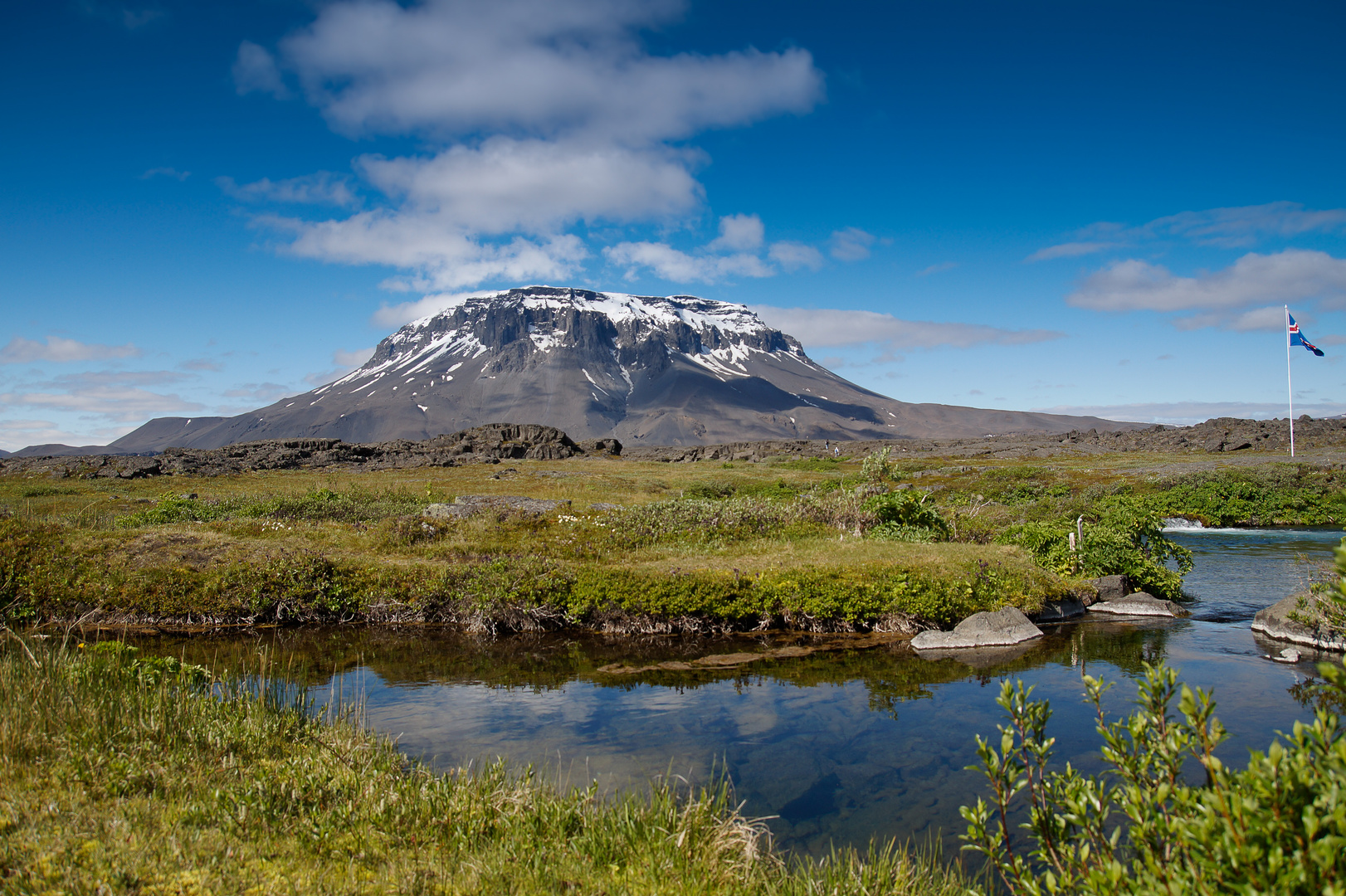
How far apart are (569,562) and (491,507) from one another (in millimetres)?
8937

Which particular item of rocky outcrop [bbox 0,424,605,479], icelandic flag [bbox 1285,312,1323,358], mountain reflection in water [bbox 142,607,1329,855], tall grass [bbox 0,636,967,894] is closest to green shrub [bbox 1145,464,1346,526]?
icelandic flag [bbox 1285,312,1323,358]

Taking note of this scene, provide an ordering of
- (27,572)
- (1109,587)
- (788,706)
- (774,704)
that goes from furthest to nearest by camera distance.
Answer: (1109,587), (27,572), (774,704), (788,706)

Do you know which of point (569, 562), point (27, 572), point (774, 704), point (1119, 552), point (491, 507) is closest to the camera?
point (774, 704)

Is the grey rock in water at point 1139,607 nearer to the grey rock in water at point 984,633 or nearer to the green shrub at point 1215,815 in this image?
the grey rock in water at point 984,633

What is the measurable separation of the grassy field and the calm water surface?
994mm

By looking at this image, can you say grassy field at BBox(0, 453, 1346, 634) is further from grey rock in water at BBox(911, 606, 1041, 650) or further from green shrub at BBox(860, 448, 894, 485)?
grey rock in water at BBox(911, 606, 1041, 650)

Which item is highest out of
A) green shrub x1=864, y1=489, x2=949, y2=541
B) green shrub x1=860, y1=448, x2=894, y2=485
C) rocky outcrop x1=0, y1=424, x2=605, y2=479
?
rocky outcrop x1=0, y1=424, x2=605, y2=479

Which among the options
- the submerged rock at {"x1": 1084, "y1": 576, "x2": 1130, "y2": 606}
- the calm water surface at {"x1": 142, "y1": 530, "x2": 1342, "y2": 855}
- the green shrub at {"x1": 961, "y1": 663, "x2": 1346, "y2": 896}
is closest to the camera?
the green shrub at {"x1": 961, "y1": 663, "x2": 1346, "y2": 896}

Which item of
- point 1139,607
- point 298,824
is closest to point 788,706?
point 298,824

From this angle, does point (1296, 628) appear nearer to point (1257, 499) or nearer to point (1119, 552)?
point (1119, 552)

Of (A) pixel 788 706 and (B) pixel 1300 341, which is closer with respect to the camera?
(A) pixel 788 706

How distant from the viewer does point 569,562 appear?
19.7 m

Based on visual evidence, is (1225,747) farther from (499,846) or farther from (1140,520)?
(1140,520)

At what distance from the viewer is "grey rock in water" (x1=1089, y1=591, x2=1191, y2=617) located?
17656mm
